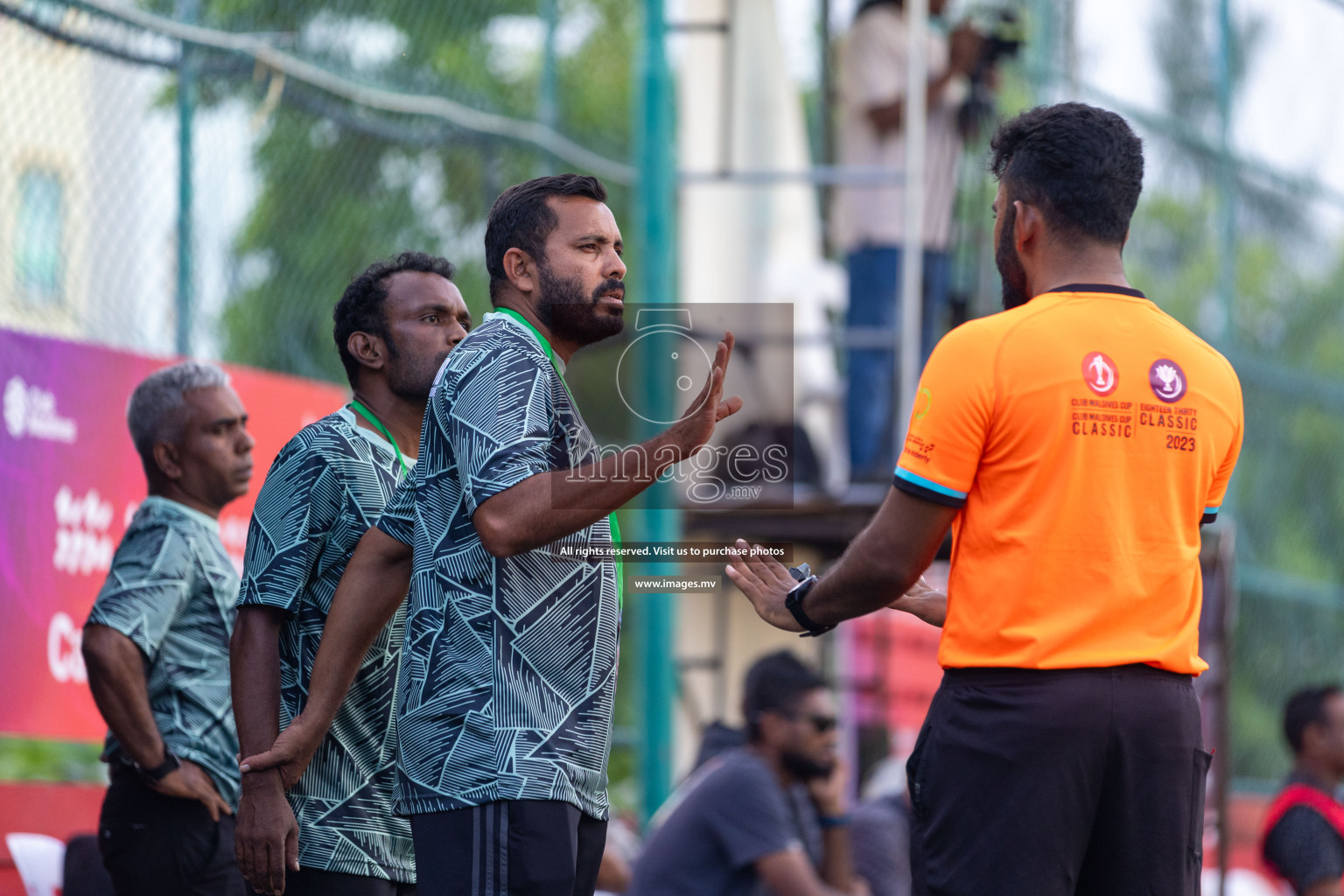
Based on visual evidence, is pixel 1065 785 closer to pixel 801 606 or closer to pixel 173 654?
pixel 801 606

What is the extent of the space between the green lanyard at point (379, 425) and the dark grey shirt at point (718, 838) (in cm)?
231

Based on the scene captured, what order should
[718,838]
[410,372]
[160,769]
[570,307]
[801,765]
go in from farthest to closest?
A: [801,765] → [718,838] → [160,769] → [410,372] → [570,307]

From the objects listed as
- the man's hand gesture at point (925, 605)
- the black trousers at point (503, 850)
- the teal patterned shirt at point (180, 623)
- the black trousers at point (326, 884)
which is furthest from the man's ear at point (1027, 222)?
the teal patterned shirt at point (180, 623)

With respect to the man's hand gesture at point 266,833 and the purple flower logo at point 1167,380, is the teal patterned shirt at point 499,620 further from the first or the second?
the purple flower logo at point 1167,380

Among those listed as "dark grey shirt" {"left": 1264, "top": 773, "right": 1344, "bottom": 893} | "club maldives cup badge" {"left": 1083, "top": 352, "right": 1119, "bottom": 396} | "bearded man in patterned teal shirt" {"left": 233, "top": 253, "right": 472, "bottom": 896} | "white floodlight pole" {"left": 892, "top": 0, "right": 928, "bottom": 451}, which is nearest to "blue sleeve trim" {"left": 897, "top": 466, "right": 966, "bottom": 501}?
"club maldives cup badge" {"left": 1083, "top": 352, "right": 1119, "bottom": 396}

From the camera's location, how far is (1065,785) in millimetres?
2590

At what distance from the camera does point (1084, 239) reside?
276 cm

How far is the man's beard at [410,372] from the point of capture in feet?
11.5

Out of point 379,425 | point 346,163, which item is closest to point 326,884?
point 379,425

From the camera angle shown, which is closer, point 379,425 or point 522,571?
point 522,571

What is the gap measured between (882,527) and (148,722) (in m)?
2.03

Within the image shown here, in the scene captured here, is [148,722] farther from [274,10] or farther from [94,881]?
[274,10]

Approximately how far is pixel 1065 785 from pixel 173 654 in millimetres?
2350

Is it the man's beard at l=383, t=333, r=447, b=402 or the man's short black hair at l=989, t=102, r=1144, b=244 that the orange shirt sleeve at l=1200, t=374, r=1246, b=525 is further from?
the man's beard at l=383, t=333, r=447, b=402
